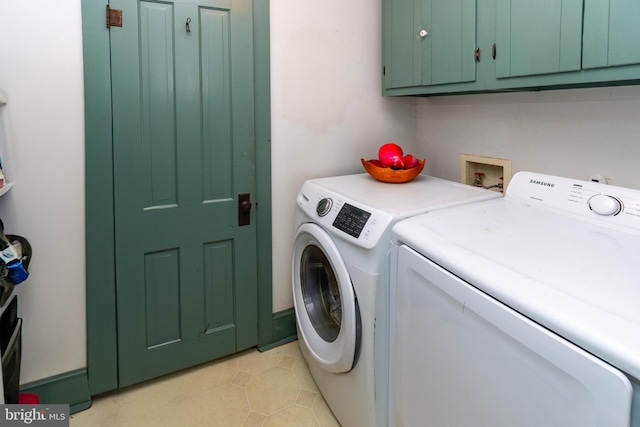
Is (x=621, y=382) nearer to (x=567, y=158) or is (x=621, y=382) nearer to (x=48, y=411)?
(x=567, y=158)

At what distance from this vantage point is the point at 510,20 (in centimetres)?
129

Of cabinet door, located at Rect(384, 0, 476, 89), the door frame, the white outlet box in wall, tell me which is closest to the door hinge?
the door frame

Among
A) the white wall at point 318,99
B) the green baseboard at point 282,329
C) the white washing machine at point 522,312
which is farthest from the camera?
the green baseboard at point 282,329

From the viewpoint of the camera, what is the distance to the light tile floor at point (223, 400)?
5.03 feet

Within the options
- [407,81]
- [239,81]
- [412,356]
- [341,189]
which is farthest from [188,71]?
[412,356]

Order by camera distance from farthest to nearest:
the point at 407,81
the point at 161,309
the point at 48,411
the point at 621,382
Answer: the point at 407,81
the point at 161,309
the point at 48,411
the point at 621,382

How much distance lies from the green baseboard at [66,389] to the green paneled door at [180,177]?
5.9 inches

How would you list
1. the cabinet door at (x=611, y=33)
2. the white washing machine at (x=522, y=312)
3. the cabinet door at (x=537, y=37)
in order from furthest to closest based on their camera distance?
the cabinet door at (x=537, y=37)
the cabinet door at (x=611, y=33)
the white washing machine at (x=522, y=312)

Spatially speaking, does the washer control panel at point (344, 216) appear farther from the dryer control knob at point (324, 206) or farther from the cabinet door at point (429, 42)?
the cabinet door at point (429, 42)

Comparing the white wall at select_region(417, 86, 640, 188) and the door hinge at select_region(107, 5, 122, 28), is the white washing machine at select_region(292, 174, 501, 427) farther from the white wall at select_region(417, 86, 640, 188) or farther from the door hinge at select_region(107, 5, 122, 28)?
the door hinge at select_region(107, 5, 122, 28)

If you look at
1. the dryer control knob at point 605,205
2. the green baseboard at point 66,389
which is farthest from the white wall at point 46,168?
the dryer control knob at point 605,205

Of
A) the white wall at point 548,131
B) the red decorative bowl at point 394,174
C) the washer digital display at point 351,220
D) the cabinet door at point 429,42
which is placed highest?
the cabinet door at point 429,42

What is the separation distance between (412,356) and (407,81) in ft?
4.43

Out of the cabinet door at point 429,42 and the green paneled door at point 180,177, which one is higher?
the cabinet door at point 429,42
